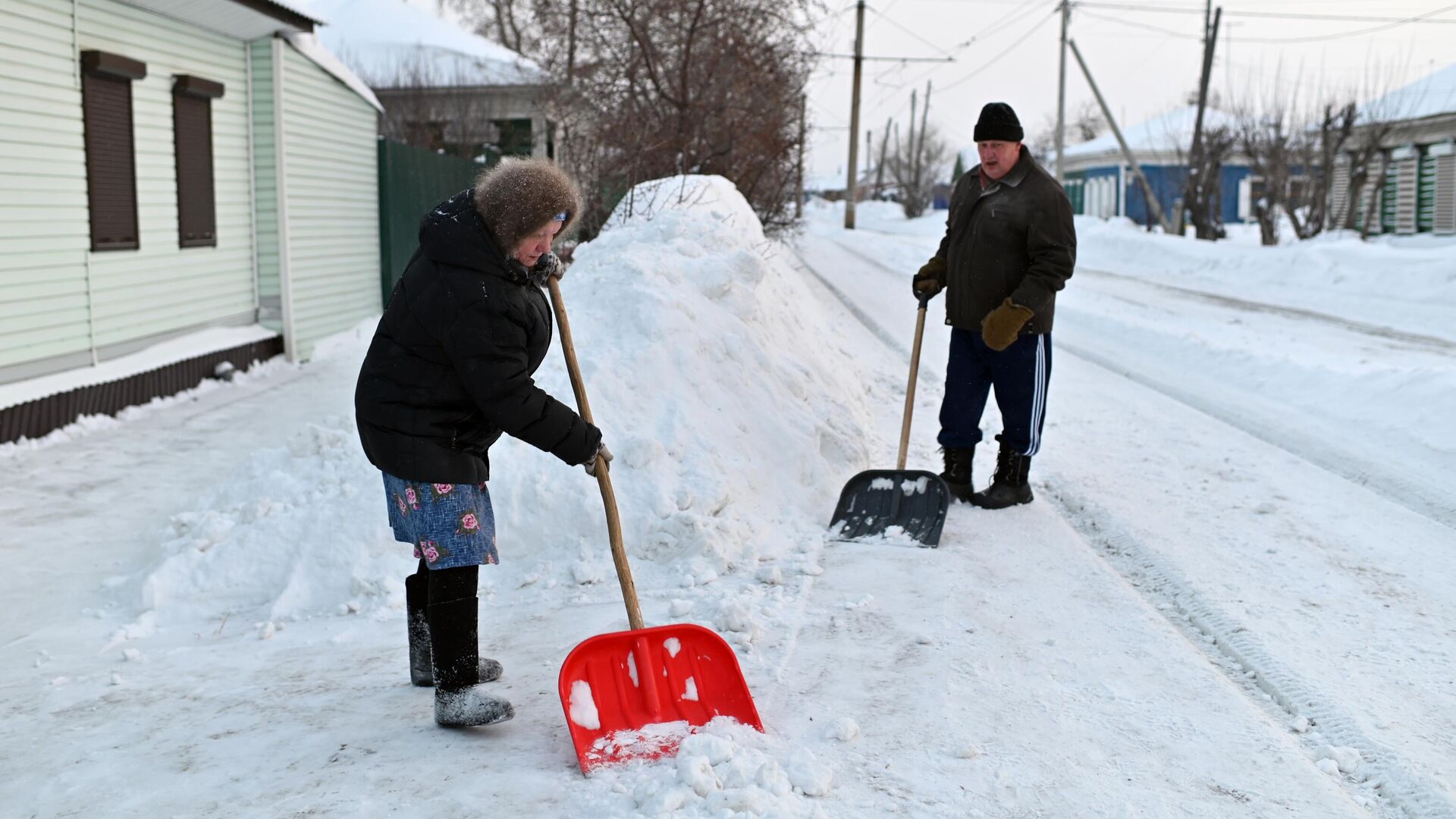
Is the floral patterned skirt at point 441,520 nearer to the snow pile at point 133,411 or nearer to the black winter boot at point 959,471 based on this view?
the black winter boot at point 959,471

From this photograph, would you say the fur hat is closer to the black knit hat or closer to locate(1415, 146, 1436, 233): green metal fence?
the black knit hat

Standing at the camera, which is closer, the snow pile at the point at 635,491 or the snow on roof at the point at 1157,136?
the snow pile at the point at 635,491

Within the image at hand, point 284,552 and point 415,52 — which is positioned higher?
point 415,52

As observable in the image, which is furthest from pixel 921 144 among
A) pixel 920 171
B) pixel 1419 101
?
pixel 1419 101

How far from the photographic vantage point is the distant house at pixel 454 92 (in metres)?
24.9

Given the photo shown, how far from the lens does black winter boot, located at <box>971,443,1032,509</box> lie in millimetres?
5672

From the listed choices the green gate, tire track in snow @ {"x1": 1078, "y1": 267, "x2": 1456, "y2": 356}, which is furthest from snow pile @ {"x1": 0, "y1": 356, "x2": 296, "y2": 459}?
tire track in snow @ {"x1": 1078, "y1": 267, "x2": 1456, "y2": 356}

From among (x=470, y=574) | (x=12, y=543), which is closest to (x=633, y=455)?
(x=470, y=574)

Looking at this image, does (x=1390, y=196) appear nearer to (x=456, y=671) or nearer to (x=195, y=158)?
(x=195, y=158)

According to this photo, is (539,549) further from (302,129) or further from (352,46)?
(352,46)

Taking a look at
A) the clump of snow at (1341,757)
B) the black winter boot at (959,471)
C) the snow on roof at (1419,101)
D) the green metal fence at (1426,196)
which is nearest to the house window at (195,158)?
the black winter boot at (959,471)

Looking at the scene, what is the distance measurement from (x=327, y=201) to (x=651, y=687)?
10.7 metres

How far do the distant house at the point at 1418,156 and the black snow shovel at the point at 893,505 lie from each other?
26.3m

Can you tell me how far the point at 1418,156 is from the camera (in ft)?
99.9
